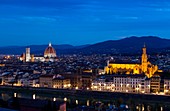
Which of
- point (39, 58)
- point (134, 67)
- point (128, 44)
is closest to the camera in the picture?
point (134, 67)

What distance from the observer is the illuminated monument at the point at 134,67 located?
38938mm

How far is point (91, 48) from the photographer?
14725cm

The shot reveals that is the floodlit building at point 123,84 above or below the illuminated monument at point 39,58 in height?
below

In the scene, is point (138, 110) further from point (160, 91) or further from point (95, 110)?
point (160, 91)

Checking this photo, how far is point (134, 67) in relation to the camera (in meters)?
40.8

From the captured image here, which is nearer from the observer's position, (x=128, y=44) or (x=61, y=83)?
(x=61, y=83)

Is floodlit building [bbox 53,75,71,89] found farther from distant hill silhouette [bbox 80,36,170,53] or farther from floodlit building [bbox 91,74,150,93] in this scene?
distant hill silhouette [bbox 80,36,170,53]

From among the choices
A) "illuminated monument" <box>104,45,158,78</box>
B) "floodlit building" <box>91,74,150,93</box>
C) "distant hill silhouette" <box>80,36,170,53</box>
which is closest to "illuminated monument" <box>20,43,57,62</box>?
"illuminated monument" <box>104,45,158,78</box>

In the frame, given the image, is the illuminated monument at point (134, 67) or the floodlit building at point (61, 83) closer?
the floodlit building at point (61, 83)

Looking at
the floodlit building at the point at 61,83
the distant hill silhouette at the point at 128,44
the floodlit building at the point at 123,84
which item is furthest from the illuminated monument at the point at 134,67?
the distant hill silhouette at the point at 128,44

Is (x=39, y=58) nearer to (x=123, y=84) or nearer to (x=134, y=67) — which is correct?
(x=134, y=67)

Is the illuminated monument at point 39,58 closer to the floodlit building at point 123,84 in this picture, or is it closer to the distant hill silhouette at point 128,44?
the distant hill silhouette at point 128,44

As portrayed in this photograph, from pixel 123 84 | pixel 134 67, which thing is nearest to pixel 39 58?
pixel 134 67

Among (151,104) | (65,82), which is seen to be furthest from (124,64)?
(151,104)
